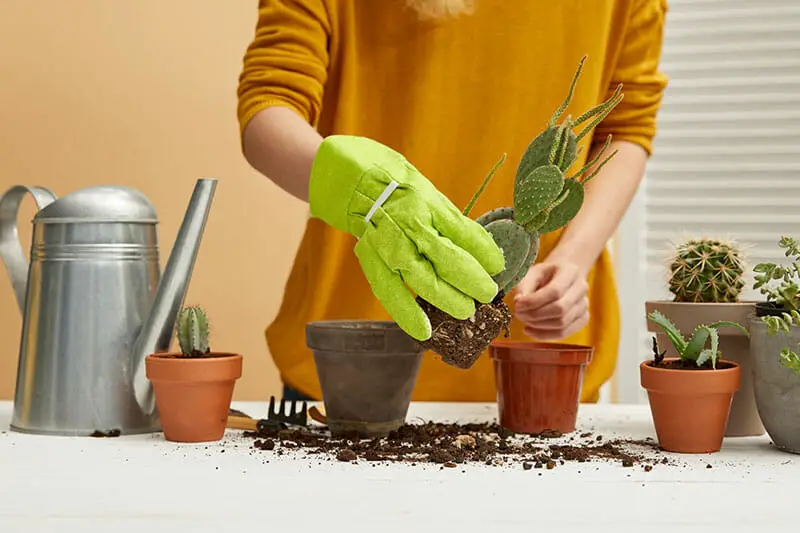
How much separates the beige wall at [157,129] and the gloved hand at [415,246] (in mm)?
1124

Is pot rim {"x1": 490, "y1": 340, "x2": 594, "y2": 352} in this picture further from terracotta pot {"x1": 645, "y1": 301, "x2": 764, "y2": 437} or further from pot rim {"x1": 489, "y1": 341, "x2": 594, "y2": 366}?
terracotta pot {"x1": 645, "y1": 301, "x2": 764, "y2": 437}

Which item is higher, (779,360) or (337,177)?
(337,177)

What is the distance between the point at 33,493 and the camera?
26.6 inches

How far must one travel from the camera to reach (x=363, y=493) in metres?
0.67

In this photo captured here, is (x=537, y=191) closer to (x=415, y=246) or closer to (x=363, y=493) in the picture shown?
(x=415, y=246)

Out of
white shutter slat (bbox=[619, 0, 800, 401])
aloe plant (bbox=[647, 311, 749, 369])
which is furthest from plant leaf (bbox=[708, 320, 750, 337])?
A: white shutter slat (bbox=[619, 0, 800, 401])

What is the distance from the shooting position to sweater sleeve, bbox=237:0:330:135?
1.20 meters

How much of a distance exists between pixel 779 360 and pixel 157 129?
57.3 inches

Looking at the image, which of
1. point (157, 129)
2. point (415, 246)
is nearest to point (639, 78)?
point (415, 246)

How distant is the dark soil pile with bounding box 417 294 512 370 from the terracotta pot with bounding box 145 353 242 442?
0.21 m

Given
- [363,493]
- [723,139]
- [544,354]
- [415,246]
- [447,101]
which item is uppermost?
[723,139]

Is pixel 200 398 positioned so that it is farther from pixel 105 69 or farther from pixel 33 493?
pixel 105 69

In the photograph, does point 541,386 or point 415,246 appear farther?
point 541,386

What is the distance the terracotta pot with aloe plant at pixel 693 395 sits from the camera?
2.71 ft
